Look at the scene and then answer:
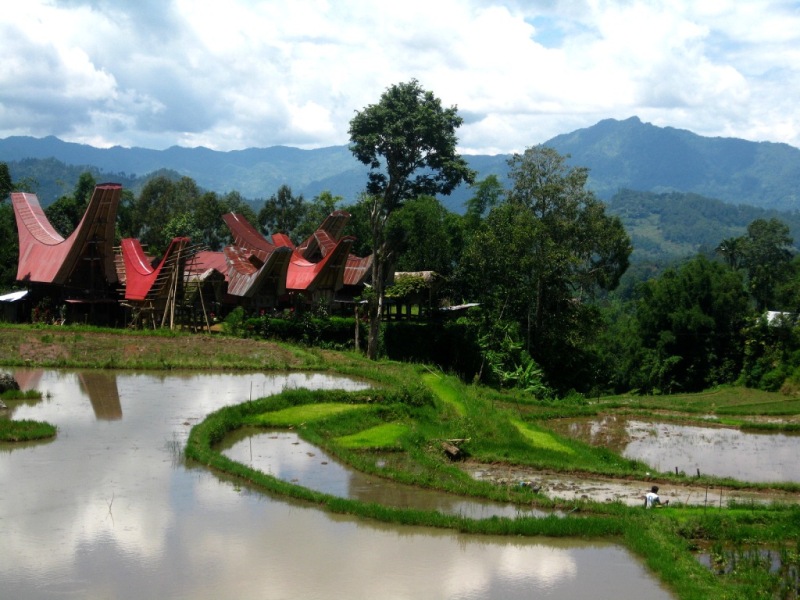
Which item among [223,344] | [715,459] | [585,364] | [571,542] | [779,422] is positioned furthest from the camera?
[585,364]

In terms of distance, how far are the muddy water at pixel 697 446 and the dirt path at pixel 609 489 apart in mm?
1589

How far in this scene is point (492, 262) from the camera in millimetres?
32219

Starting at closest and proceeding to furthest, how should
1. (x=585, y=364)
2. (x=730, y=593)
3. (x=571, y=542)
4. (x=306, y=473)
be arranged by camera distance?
(x=730, y=593)
(x=571, y=542)
(x=306, y=473)
(x=585, y=364)

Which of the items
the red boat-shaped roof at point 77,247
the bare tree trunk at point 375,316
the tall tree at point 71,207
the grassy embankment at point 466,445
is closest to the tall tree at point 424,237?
the bare tree trunk at point 375,316

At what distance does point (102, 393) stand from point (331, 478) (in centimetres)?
873

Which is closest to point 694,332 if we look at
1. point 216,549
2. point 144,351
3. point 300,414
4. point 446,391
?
point 446,391

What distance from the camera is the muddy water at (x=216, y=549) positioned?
31.3ft

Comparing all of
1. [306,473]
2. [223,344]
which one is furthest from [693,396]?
[306,473]

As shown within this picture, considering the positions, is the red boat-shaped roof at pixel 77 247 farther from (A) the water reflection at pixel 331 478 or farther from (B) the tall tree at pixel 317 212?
(B) the tall tree at pixel 317 212

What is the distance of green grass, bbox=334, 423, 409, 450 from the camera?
16.7 meters

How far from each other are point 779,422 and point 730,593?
50.5ft

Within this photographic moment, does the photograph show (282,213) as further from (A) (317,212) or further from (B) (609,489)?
Answer: (B) (609,489)

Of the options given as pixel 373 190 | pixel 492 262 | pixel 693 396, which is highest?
pixel 373 190

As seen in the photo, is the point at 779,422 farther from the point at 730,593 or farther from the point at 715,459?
the point at 730,593
